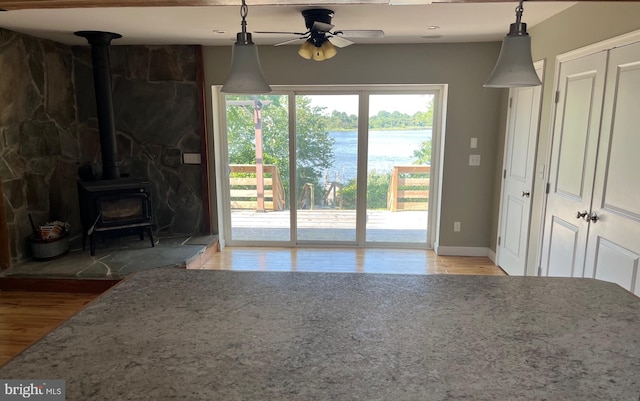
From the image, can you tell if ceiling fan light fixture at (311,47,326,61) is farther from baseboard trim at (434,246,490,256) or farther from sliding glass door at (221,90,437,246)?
baseboard trim at (434,246,490,256)

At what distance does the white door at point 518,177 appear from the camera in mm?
3705

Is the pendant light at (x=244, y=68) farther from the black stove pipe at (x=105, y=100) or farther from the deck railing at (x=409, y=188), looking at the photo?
the deck railing at (x=409, y=188)

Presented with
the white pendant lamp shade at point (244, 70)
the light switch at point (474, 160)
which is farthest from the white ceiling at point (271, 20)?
the light switch at point (474, 160)

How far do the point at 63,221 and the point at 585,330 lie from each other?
4.90m

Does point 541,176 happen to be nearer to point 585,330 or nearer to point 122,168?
point 585,330

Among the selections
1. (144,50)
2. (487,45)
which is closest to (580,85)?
(487,45)

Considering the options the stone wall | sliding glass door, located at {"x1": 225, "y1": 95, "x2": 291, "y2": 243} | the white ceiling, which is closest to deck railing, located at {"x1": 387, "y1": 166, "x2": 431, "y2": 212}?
sliding glass door, located at {"x1": 225, "y1": 95, "x2": 291, "y2": 243}

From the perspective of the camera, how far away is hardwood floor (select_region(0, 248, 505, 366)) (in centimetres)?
333

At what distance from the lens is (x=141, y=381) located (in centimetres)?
97

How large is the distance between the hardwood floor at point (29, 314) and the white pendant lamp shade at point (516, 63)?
3.23 metres

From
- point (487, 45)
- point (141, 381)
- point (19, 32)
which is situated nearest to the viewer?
point (141, 381)

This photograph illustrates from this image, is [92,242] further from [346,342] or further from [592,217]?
[592,217]

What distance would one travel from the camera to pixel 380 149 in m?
4.93

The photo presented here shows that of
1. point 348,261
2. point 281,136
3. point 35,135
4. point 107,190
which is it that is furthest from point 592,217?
point 35,135
